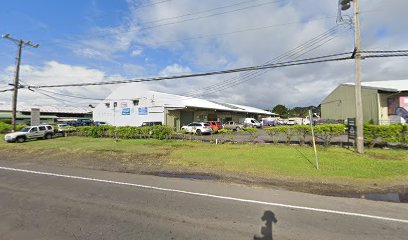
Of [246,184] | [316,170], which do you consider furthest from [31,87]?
[316,170]

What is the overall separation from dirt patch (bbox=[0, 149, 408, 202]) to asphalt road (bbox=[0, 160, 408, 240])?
850mm

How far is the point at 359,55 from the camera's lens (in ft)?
40.0

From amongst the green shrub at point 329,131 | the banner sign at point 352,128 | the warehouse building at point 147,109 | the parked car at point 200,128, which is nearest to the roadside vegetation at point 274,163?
the green shrub at point 329,131

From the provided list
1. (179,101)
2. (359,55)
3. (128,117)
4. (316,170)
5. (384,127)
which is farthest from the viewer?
(128,117)

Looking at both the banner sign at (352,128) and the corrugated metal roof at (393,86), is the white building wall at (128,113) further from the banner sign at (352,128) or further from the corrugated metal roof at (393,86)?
the corrugated metal roof at (393,86)

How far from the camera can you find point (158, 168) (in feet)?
34.1

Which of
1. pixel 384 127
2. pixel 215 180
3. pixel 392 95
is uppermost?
pixel 392 95

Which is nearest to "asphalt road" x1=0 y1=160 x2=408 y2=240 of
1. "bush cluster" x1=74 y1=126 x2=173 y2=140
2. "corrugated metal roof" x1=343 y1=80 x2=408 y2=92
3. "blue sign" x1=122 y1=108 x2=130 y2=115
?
"bush cluster" x1=74 y1=126 x2=173 y2=140

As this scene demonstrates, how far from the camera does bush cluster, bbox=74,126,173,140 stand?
20.4 meters

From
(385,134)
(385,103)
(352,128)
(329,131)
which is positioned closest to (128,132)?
(329,131)

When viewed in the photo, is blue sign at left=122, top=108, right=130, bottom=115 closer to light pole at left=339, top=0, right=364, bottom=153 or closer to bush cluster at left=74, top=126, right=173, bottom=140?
bush cluster at left=74, top=126, right=173, bottom=140

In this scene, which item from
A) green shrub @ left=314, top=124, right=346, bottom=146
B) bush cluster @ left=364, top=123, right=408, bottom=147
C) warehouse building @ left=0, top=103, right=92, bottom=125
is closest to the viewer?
bush cluster @ left=364, top=123, right=408, bottom=147

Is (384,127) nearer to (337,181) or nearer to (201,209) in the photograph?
(337,181)

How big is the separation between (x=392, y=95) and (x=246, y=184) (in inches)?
969
